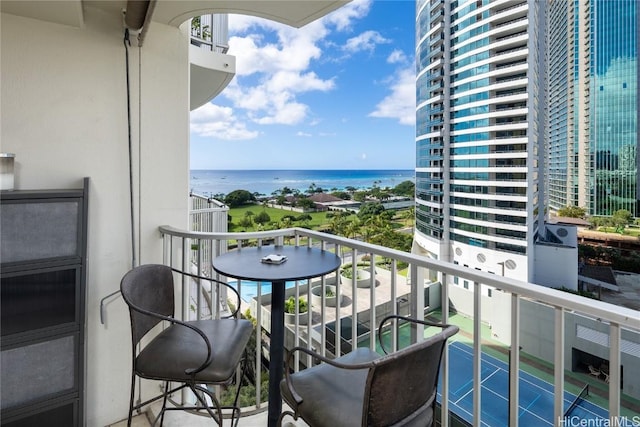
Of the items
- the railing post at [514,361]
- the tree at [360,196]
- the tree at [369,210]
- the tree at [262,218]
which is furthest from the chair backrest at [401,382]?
the tree at [360,196]

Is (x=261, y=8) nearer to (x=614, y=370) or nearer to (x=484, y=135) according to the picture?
(x=614, y=370)

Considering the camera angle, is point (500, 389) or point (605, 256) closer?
point (500, 389)

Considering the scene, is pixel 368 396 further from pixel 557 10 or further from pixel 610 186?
pixel 557 10

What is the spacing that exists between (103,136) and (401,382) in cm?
205

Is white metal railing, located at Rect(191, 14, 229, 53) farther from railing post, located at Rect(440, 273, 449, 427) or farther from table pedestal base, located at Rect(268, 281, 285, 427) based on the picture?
railing post, located at Rect(440, 273, 449, 427)

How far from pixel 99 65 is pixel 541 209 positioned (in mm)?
19551

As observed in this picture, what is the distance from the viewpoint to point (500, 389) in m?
7.93

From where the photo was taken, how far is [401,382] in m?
0.82

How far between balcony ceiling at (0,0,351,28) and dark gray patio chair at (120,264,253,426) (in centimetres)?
139

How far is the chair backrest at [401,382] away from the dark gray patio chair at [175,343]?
0.71m

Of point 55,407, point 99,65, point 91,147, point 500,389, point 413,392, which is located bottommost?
point 500,389

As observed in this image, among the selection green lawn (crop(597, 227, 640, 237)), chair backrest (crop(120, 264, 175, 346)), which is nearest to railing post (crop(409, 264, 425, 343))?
chair backrest (crop(120, 264, 175, 346))

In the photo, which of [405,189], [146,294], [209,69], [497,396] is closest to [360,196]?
[405,189]

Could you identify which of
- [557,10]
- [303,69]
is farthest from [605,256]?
[303,69]
